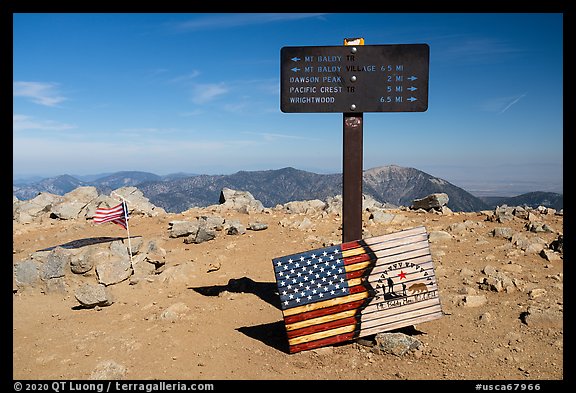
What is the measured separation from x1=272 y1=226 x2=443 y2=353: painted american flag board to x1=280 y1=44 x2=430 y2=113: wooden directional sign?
2683 millimetres

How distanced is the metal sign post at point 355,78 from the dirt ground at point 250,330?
4.51 meters

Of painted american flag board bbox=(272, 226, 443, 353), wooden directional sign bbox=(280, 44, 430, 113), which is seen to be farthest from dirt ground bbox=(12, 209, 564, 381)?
wooden directional sign bbox=(280, 44, 430, 113)

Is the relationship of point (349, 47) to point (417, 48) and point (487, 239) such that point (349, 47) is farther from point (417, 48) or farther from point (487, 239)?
point (487, 239)

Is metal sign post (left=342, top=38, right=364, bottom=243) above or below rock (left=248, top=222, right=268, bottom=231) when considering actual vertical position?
above

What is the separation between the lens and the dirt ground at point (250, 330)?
6.30 meters

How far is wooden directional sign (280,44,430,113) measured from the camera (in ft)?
24.2

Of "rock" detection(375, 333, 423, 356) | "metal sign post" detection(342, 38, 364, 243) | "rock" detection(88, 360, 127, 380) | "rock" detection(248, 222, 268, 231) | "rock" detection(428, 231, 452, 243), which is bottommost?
"rock" detection(88, 360, 127, 380)

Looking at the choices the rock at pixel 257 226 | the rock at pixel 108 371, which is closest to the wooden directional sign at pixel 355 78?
the rock at pixel 108 371

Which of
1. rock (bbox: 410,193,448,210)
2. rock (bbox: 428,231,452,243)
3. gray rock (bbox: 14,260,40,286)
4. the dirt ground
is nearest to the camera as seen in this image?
the dirt ground

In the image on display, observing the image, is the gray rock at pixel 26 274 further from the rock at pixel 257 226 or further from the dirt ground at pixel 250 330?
the rock at pixel 257 226

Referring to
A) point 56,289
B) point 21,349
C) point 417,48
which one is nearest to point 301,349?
point 21,349

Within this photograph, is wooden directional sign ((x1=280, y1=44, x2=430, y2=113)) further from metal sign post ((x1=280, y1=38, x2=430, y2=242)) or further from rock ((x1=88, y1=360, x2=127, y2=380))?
rock ((x1=88, y1=360, x2=127, y2=380))

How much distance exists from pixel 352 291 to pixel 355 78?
161 inches

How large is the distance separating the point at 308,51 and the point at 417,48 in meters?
2.08
